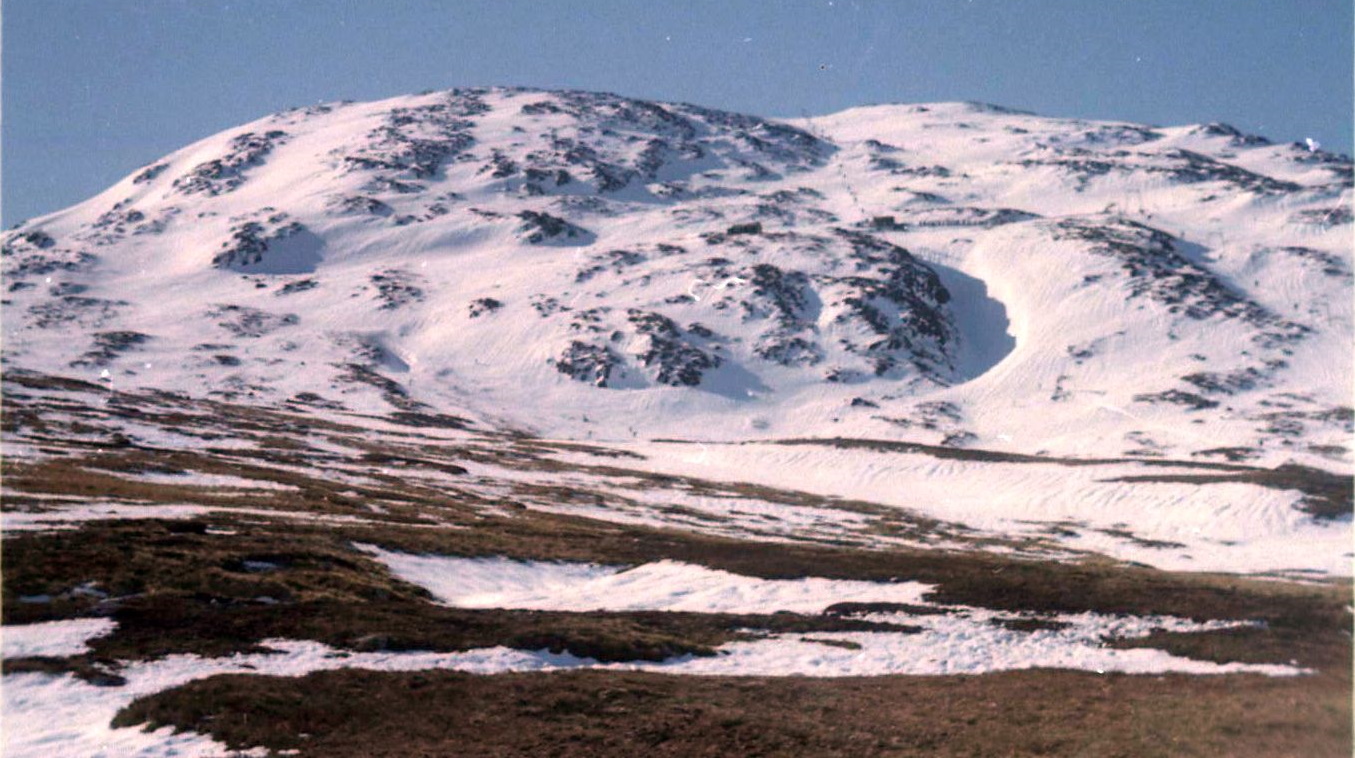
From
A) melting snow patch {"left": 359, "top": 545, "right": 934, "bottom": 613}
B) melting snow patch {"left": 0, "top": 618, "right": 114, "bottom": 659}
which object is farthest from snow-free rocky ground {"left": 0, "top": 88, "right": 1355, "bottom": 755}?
melting snow patch {"left": 359, "top": 545, "right": 934, "bottom": 613}

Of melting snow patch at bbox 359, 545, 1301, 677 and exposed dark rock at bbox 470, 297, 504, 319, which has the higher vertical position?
exposed dark rock at bbox 470, 297, 504, 319

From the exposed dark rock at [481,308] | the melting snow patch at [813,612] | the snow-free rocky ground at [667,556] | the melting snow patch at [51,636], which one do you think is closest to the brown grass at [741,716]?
the snow-free rocky ground at [667,556]

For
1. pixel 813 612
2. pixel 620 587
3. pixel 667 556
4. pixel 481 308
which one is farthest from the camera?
pixel 481 308

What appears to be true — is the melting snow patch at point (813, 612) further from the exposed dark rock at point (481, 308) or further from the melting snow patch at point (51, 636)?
the exposed dark rock at point (481, 308)

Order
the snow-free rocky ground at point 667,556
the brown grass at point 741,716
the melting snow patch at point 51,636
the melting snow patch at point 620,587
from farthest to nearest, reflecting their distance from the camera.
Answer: the melting snow patch at point 620,587 < the melting snow patch at point 51,636 < the snow-free rocky ground at point 667,556 < the brown grass at point 741,716

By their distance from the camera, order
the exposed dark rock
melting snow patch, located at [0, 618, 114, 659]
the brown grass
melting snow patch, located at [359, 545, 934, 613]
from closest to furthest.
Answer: the brown grass
melting snow patch, located at [0, 618, 114, 659]
melting snow patch, located at [359, 545, 934, 613]
the exposed dark rock

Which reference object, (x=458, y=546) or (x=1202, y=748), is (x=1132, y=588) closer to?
(x=1202, y=748)

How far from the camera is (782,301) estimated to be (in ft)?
647

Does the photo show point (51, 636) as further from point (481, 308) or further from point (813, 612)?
point (481, 308)

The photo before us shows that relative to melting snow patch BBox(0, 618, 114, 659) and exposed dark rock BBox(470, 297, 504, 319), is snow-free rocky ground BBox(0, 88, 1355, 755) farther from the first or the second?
exposed dark rock BBox(470, 297, 504, 319)

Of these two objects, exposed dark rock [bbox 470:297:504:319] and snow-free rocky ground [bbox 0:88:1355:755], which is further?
exposed dark rock [bbox 470:297:504:319]

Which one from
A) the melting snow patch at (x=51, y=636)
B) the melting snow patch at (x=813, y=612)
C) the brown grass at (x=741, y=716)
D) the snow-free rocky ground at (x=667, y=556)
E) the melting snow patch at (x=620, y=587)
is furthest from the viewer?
the melting snow patch at (x=620, y=587)

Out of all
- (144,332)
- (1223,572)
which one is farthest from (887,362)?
(144,332)

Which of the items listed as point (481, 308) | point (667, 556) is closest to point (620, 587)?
point (667, 556)
